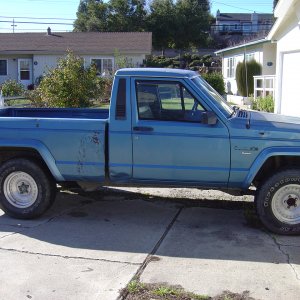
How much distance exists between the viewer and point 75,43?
38.9m

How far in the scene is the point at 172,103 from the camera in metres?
5.93

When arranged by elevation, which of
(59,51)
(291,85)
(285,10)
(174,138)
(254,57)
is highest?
(59,51)

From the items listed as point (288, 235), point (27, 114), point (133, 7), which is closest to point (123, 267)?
point (288, 235)

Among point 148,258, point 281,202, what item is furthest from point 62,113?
point 281,202

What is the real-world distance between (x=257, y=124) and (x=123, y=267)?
2.30 meters

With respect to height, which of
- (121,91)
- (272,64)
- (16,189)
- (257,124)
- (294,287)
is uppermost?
(272,64)

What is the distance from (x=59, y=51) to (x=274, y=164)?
110ft

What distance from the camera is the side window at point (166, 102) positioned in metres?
5.85

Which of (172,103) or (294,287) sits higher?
(172,103)

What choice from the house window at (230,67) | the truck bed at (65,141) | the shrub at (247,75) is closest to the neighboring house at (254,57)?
the house window at (230,67)

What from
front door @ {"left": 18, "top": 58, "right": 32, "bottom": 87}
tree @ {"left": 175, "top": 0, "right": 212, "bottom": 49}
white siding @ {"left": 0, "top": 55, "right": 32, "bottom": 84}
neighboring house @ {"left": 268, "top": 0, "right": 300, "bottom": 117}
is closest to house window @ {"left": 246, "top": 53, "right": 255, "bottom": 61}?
neighboring house @ {"left": 268, "top": 0, "right": 300, "bottom": 117}

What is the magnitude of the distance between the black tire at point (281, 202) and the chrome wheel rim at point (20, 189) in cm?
281

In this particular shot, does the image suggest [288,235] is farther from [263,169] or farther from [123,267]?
[123,267]

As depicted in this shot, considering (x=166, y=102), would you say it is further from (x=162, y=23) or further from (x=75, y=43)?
(x=162, y=23)
